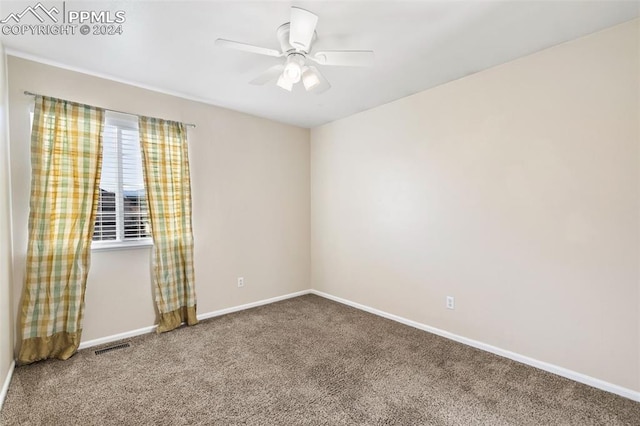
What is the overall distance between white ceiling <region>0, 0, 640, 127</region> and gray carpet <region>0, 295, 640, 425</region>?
244cm

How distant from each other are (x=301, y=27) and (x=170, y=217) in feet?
7.47

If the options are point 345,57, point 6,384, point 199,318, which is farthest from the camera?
point 199,318

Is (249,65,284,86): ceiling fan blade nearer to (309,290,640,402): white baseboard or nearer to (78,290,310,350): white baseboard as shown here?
(78,290,310,350): white baseboard

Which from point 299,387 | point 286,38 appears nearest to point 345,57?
point 286,38

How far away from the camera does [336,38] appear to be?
212 cm

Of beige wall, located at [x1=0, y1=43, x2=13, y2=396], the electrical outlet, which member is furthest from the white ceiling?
the electrical outlet

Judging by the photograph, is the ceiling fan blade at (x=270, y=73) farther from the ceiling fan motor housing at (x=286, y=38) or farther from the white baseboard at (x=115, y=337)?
the white baseboard at (x=115, y=337)

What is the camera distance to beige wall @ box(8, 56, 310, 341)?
2.41 meters

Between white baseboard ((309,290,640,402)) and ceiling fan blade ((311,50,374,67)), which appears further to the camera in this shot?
white baseboard ((309,290,640,402))

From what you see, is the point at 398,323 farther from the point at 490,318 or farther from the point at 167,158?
the point at 167,158

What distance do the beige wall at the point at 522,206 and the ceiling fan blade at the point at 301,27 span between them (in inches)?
67.2

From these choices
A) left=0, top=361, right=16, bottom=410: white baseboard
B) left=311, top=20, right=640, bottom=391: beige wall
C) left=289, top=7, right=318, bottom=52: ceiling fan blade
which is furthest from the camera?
left=311, top=20, right=640, bottom=391: beige wall

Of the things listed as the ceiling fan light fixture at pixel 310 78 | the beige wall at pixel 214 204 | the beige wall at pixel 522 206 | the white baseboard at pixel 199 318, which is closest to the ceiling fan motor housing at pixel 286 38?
the ceiling fan light fixture at pixel 310 78

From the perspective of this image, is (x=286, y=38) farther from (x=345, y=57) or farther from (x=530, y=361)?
(x=530, y=361)
